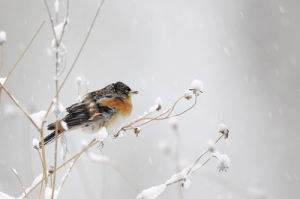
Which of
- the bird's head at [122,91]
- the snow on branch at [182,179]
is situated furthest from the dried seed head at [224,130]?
the bird's head at [122,91]

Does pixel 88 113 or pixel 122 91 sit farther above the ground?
pixel 122 91

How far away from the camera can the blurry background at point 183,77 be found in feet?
32.0

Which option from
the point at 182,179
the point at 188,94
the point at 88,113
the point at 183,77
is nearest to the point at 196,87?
the point at 188,94

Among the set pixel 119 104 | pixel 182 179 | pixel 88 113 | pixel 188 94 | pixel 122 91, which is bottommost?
pixel 88 113

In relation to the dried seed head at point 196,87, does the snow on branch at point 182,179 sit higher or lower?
lower

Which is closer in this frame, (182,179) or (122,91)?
(182,179)

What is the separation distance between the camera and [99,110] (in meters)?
3.57

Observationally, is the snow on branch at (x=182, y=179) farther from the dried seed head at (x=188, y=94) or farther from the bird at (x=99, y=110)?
the bird at (x=99, y=110)

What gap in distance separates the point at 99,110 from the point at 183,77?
10950 millimetres

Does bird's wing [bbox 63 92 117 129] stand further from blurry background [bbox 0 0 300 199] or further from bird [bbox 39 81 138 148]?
blurry background [bbox 0 0 300 199]

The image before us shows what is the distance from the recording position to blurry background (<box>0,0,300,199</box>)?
32.0 feet

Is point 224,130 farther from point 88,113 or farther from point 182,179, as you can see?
point 88,113

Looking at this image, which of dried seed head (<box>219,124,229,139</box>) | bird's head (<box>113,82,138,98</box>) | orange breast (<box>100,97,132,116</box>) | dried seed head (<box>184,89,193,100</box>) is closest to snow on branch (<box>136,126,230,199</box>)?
dried seed head (<box>219,124,229,139</box>)

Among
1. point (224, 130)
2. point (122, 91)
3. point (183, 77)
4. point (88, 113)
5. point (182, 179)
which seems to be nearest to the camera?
point (182, 179)
